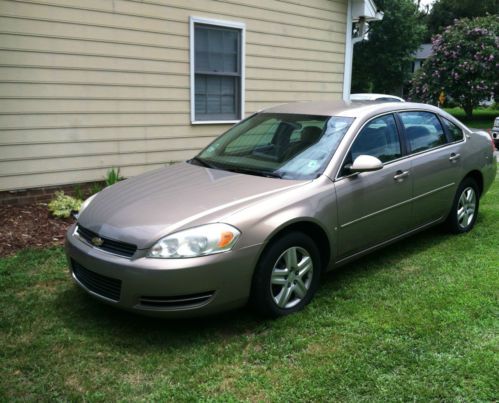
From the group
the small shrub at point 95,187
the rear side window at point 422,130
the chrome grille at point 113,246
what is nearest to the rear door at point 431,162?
the rear side window at point 422,130

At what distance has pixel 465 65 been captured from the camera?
20.9 metres

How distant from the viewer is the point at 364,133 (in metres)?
4.44

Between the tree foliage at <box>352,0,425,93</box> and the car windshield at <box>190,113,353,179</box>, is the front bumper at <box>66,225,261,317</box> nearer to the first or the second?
the car windshield at <box>190,113,353,179</box>

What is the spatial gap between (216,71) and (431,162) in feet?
14.3

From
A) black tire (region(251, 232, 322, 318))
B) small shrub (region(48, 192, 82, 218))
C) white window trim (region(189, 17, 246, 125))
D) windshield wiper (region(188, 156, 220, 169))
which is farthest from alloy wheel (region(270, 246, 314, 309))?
white window trim (region(189, 17, 246, 125))

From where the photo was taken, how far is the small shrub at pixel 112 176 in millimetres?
6988

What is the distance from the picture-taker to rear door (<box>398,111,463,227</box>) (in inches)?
192

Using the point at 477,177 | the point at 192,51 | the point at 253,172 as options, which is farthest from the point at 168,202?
the point at 192,51

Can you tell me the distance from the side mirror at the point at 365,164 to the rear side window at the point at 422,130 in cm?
94

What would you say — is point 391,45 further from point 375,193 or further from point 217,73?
point 375,193

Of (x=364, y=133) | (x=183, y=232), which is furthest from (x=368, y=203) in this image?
(x=183, y=232)

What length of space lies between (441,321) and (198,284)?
1743 mm

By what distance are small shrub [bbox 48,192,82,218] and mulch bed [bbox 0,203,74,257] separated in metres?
0.06

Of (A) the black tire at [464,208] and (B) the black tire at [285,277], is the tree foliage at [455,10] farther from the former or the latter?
(B) the black tire at [285,277]
